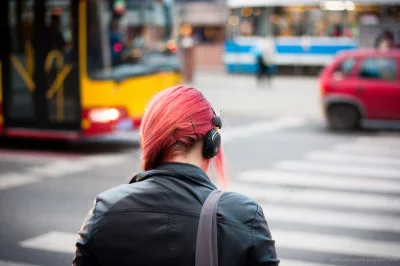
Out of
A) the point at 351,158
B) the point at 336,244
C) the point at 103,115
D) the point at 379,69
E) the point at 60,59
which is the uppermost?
the point at 60,59

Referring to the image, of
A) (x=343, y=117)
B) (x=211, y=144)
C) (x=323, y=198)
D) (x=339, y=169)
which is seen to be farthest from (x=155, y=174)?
(x=343, y=117)

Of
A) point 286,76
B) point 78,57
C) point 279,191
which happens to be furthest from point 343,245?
point 286,76

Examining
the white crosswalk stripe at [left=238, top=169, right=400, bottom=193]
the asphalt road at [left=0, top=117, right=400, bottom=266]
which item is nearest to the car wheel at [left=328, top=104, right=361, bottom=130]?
the asphalt road at [left=0, top=117, right=400, bottom=266]

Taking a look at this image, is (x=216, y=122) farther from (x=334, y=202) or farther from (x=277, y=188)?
(x=277, y=188)

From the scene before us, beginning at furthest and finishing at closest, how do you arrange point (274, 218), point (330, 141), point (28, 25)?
point (330, 141)
point (28, 25)
point (274, 218)

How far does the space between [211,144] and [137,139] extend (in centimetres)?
1214

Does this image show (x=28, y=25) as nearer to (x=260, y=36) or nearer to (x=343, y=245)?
(x=343, y=245)

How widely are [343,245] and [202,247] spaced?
4890 mm

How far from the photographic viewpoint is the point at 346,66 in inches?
600

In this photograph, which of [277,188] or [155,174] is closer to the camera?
[155,174]

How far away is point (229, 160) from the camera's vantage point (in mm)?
11789

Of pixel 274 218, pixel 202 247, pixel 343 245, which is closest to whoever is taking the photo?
pixel 202 247

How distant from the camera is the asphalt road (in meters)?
6.64

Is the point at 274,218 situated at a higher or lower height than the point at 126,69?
lower
